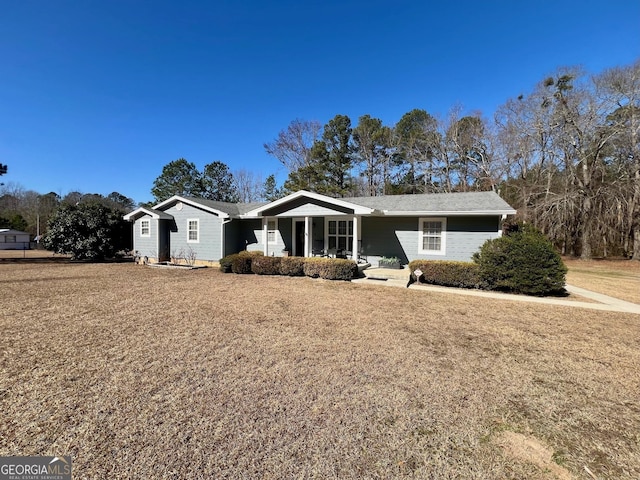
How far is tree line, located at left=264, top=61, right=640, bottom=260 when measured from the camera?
19188mm

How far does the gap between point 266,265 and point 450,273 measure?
7.30 metres

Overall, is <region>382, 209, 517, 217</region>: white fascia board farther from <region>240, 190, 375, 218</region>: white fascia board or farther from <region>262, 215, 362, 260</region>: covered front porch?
<region>262, 215, 362, 260</region>: covered front porch

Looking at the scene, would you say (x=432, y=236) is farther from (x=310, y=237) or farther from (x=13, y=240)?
(x=13, y=240)

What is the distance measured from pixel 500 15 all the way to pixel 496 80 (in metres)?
8.22

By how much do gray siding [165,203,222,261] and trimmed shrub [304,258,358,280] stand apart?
614 centimetres

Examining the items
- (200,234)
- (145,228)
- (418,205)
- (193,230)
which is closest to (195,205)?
(193,230)

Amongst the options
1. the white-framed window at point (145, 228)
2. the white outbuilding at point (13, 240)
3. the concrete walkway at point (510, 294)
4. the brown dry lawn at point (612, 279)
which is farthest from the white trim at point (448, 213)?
the white outbuilding at point (13, 240)

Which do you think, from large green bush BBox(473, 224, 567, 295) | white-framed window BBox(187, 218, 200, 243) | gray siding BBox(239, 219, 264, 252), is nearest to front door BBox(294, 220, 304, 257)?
gray siding BBox(239, 219, 264, 252)

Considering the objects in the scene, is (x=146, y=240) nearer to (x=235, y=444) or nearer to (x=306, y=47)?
(x=306, y=47)

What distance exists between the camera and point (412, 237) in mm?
12445

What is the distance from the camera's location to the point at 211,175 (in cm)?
3659

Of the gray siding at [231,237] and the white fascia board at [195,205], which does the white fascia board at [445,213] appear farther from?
the gray siding at [231,237]

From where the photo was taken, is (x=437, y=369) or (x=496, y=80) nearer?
(x=437, y=369)

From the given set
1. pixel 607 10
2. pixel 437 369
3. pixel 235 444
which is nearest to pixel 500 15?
pixel 607 10
